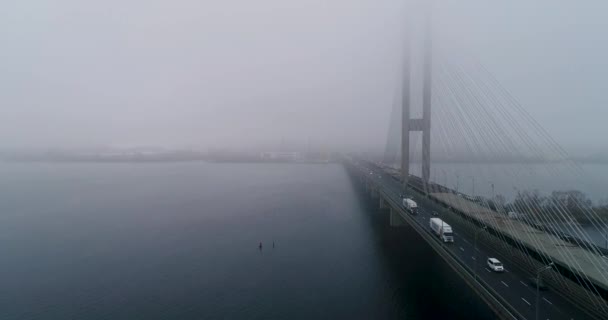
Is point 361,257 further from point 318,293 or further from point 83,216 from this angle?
point 83,216

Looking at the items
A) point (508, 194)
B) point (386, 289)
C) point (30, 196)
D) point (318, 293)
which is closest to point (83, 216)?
point (30, 196)

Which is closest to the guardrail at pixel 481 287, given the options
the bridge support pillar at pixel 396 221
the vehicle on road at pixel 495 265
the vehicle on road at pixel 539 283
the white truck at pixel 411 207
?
the vehicle on road at pixel 495 265

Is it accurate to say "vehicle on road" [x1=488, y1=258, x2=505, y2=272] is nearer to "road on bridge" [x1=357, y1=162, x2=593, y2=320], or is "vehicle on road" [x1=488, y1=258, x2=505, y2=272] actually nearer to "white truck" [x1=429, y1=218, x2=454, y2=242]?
"road on bridge" [x1=357, y1=162, x2=593, y2=320]

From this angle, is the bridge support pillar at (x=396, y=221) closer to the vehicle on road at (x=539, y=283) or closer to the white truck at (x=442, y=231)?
the white truck at (x=442, y=231)

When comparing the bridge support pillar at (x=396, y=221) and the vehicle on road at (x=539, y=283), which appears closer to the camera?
the vehicle on road at (x=539, y=283)

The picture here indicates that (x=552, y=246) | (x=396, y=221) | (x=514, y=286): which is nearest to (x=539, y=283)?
(x=514, y=286)

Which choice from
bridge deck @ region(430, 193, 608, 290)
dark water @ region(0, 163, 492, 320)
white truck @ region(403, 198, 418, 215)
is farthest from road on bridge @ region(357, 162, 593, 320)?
white truck @ region(403, 198, 418, 215)
